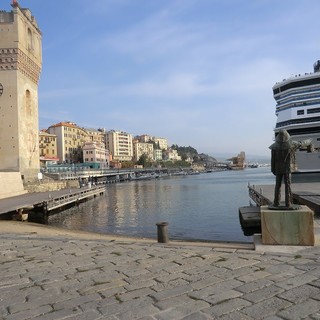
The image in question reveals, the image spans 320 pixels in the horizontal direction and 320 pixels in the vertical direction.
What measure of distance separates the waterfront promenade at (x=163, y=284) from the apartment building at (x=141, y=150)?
146 meters

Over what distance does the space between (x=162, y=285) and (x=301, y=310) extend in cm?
179

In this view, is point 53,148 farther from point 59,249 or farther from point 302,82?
point 59,249

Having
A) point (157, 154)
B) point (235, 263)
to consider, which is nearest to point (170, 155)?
point (157, 154)

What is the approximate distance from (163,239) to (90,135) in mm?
122434

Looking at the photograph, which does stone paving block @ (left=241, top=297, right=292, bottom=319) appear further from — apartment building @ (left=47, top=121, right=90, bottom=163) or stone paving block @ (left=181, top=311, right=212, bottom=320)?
apartment building @ (left=47, top=121, right=90, bottom=163)

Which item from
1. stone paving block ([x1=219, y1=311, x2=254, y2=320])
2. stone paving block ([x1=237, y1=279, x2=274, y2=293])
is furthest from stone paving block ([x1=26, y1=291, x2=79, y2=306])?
stone paving block ([x1=237, y1=279, x2=274, y2=293])

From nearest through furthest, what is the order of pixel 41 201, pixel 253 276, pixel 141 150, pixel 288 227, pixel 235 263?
pixel 253 276
pixel 235 263
pixel 288 227
pixel 41 201
pixel 141 150

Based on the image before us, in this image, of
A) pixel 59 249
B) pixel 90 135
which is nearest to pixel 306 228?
pixel 59 249

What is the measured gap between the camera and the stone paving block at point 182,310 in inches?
145

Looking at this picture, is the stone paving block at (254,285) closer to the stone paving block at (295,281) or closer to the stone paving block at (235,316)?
the stone paving block at (295,281)

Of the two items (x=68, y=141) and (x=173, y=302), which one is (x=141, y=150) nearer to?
(x=68, y=141)

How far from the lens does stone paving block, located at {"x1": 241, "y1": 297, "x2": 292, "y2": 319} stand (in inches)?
143

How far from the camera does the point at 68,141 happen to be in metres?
110

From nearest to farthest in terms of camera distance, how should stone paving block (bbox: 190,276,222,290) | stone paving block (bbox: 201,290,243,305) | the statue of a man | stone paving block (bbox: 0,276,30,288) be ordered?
stone paving block (bbox: 201,290,243,305) < stone paving block (bbox: 190,276,222,290) < stone paving block (bbox: 0,276,30,288) < the statue of a man
